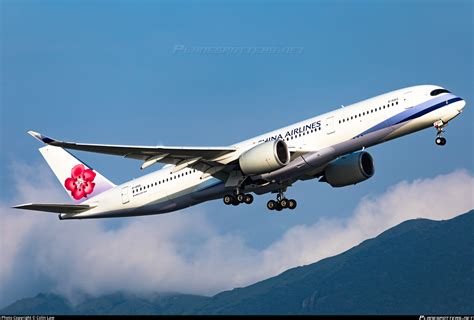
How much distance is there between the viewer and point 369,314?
162m

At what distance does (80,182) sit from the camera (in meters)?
56.0

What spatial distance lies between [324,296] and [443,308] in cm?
2317

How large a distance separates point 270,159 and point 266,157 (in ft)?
0.87

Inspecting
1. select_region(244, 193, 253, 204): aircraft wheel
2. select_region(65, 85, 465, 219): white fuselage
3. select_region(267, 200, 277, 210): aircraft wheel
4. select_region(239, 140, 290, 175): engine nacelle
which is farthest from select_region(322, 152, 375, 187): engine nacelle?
select_region(239, 140, 290, 175): engine nacelle

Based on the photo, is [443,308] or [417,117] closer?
[417,117]

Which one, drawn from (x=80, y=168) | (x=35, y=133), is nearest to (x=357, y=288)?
(x=80, y=168)

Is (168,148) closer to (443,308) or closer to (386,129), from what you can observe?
(386,129)

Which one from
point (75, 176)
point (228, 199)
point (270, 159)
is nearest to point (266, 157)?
point (270, 159)

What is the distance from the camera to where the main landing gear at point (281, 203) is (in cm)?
5044

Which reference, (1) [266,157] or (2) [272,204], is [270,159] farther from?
(2) [272,204]

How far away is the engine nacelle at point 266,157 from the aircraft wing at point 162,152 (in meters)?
1.95

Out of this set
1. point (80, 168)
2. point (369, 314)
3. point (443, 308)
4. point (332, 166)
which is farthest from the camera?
point (443, 308)

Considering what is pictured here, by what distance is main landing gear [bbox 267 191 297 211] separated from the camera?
165 feet

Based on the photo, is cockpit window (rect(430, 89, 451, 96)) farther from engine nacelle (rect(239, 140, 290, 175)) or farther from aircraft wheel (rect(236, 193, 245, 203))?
aircraft wheel (rect(236, 193, 245, 203))
